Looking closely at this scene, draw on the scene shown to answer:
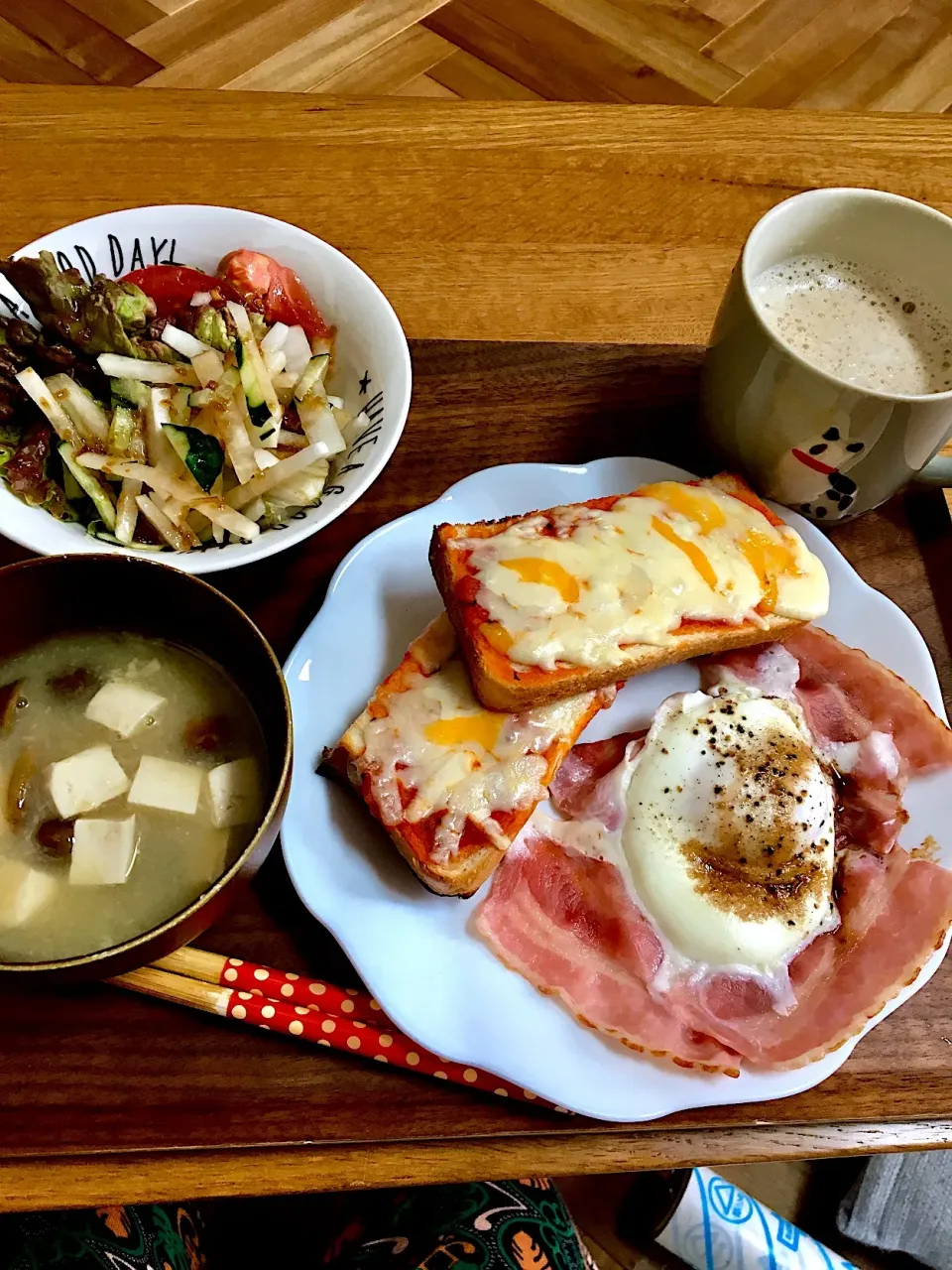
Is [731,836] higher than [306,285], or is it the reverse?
[306,285]

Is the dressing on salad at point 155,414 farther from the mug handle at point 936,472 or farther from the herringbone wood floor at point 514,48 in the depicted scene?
the herringbone wood floor at point 514,48

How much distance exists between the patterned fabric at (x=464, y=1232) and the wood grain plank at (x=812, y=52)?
3.26 m

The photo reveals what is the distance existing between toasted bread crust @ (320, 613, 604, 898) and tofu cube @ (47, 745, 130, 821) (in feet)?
0.93

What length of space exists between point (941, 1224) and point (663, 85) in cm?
331

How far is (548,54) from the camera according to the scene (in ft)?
11.1

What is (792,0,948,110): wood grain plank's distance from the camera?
11.4 ft

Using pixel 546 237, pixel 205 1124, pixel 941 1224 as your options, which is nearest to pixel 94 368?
pixel 546 237

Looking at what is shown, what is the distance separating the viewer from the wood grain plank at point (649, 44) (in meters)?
3.41

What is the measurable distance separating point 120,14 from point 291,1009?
10.8 ft

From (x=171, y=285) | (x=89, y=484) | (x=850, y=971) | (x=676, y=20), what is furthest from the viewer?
(x=676, y=20)

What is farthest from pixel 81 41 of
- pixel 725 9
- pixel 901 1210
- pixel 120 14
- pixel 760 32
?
pixel 901 1210

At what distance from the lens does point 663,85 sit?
11.1ft

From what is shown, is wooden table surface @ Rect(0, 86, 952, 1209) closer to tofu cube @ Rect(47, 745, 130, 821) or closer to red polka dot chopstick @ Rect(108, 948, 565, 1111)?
red polka dot chopstick @ Rect(108, 948, 565, 1111)

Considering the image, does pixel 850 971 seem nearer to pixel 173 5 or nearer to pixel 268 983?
pixel 268 983
